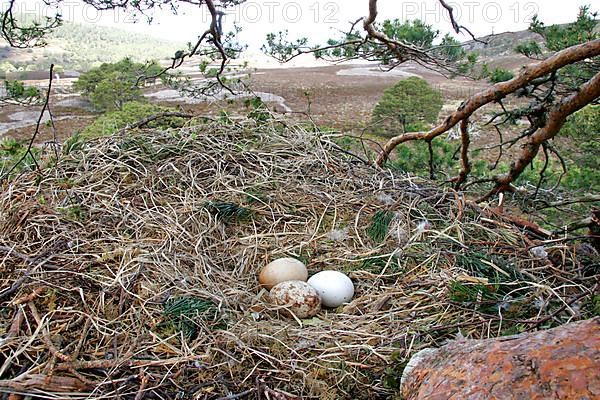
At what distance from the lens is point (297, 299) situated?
2189 mm

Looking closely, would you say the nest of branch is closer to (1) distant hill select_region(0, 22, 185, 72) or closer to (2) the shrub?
(2) the shrub

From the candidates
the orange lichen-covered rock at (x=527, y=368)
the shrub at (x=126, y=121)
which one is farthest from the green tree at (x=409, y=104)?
the orange lichen-covered rock at (x=527, y=368)

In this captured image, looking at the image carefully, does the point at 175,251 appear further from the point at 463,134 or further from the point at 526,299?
the point at 463,134

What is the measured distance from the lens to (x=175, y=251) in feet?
7.85

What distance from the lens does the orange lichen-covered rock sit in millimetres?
1015

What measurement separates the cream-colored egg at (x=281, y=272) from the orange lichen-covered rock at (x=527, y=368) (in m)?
1.07

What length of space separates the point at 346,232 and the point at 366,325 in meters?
0.78

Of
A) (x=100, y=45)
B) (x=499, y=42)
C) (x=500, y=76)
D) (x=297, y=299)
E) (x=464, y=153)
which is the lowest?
(x=297, y=299)

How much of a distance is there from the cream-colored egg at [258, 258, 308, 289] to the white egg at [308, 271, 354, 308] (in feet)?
0.27

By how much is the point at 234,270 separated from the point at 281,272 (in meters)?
0.24

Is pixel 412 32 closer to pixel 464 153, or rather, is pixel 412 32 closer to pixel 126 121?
pixel 464 153

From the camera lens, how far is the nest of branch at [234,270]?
171cm

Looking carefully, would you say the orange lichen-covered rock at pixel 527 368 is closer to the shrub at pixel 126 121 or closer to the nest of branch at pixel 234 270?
the nest of branch at pixel 234 270

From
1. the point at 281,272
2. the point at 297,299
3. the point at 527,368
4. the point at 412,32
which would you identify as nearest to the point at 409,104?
the point at 412,32
